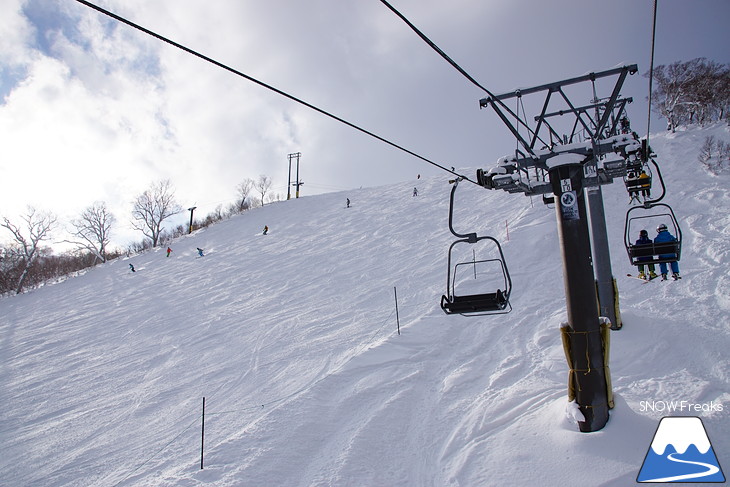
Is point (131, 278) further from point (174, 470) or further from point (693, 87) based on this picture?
point (693, 87)

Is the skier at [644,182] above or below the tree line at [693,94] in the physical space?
below

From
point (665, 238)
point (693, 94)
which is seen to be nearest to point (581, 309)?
point (665, 238)


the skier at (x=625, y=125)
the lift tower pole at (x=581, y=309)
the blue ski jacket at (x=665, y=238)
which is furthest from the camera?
the skier at (x=625, y=125)

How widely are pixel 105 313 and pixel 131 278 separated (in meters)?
7.54

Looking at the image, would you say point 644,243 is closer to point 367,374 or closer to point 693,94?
point 367,374

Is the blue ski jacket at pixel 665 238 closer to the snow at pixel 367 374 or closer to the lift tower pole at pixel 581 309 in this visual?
the snow at pixel 367 374

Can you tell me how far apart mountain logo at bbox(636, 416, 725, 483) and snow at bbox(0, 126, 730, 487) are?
14 cm

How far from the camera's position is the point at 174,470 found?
6.82 m

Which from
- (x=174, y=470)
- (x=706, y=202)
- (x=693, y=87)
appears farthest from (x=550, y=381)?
(x=693, y=87)

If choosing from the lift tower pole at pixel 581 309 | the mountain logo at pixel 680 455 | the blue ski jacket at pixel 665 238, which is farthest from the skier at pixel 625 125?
the mountain logo at pixel 680 455

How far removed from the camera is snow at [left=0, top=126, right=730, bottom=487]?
236 inches

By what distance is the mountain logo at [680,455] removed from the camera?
456 cm

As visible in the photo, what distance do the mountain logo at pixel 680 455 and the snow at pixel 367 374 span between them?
137 mm

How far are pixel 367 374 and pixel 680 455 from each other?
5.66 meters
